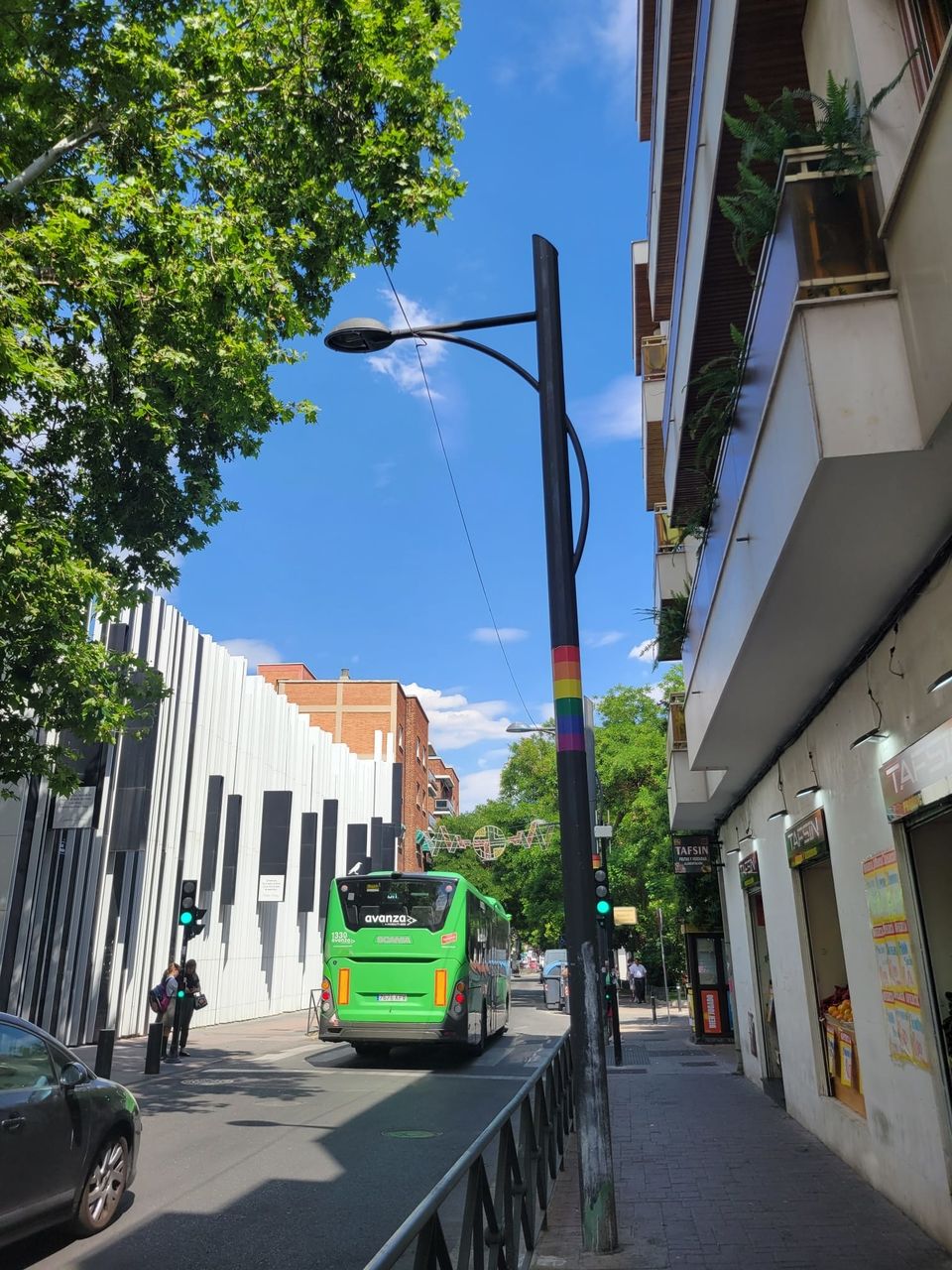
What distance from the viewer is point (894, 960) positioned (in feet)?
20.6

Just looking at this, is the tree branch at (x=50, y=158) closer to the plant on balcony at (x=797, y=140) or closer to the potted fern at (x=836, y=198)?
the plant on balcony at (x=797, y=140)

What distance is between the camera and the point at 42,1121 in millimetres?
5699

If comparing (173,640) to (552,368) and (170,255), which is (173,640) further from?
(552,368)

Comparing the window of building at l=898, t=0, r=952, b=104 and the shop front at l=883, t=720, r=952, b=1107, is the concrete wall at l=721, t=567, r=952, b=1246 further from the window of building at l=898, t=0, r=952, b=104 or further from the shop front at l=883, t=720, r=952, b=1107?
the window of building at l=898, t=0, r=952, b=104

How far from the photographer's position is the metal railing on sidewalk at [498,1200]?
314cm

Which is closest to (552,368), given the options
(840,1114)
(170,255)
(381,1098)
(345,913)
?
(170,255)

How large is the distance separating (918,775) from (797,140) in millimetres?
3680

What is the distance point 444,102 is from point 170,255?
173 inches

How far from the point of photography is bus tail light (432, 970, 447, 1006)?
15.7m

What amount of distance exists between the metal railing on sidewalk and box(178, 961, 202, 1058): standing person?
11663 millimetres

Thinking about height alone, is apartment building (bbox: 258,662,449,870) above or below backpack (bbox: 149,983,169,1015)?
above

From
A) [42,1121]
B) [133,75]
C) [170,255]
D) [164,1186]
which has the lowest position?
[164,1186]

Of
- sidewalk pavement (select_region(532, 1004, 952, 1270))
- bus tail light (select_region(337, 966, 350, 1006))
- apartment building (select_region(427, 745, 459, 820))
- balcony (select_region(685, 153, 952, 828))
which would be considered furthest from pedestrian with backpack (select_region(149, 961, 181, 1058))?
apartment building (select_region(427, 745, 459, 820))

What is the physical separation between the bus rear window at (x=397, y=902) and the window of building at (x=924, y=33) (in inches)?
562
